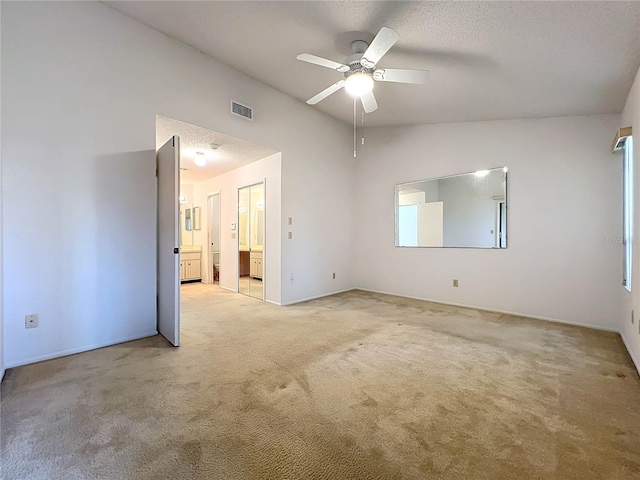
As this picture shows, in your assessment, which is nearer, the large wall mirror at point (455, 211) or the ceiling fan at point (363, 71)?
the ceiling fan at point (363, 71)

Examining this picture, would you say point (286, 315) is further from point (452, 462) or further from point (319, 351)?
point (452, 462)

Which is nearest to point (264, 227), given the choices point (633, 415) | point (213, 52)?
point (213, 52)

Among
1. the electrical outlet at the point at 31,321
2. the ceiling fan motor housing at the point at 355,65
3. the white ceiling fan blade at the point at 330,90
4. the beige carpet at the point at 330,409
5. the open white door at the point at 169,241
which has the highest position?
the ceiling fan motor housing at the point at 355,65

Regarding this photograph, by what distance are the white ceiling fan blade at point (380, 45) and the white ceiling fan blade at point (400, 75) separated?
0.13m

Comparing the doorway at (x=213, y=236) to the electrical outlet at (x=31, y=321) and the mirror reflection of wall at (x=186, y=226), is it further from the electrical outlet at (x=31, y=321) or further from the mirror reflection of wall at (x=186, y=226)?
the electrical outlet at (x=31, y=321)

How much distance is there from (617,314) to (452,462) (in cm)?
359

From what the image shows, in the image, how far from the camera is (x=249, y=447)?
1.56m

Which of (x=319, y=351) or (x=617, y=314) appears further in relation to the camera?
(x=617, y=314)

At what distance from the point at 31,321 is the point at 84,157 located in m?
1.57

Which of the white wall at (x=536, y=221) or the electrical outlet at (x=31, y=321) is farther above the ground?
the white wall at (x=536, y=221)

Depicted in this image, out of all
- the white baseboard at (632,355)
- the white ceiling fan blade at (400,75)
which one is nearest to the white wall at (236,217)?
the white ceiling fan blade at (400,75)

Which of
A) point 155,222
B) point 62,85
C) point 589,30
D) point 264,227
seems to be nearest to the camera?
point 589,30

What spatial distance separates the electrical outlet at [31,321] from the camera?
255 centimetres

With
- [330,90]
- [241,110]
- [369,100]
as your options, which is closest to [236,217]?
[241,110]
